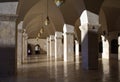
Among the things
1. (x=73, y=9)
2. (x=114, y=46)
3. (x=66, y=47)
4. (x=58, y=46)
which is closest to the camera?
(x=73, y=9)

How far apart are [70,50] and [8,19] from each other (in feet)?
36.1

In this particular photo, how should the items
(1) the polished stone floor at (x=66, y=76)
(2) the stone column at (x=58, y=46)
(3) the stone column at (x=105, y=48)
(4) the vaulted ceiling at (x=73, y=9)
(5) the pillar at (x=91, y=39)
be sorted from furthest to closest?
(2) the stone column at (x=58, y=46)
(3) the stone column at (x=105, y=48)
(4) the vaulted ceiling at (x=73, y=9)
(5) the pillar at (x=91, y=39)
(1) the polished stone floor at (x=66, y=76)

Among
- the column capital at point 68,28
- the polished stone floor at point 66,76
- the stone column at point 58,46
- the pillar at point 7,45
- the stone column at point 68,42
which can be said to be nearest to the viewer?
the polished stone floor at point 66,76

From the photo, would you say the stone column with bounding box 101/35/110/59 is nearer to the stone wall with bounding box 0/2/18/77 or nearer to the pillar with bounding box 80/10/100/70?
the pillar with bounding box 80/10/100/70

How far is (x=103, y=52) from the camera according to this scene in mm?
29266

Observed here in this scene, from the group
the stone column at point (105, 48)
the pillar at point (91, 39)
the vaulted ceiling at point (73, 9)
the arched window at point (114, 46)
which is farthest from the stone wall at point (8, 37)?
the stone column at point (105, 48)

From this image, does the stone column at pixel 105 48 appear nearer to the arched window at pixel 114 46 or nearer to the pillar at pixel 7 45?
the arched window at pixel 114 46

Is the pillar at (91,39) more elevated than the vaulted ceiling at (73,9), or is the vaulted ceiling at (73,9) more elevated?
the vaulted ceiling at (73,9)

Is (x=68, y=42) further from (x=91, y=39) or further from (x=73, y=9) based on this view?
(x=91, y=39)

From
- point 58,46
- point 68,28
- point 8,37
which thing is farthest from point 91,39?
point 58,46

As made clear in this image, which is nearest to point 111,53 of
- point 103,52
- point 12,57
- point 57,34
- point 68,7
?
point 103,52

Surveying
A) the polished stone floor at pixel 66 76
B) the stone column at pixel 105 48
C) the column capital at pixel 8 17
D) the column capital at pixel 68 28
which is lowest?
the polished stone floor at pixel 66 76

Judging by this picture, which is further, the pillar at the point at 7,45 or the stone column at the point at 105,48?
the stone column at the point at 105,48

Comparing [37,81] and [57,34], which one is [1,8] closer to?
[37,81]
